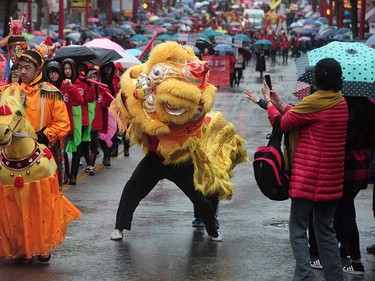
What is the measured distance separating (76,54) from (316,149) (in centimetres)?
822

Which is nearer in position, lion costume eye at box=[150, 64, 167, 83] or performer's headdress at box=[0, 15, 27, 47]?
lion costume eye at box=[150, 64, 167, 83]

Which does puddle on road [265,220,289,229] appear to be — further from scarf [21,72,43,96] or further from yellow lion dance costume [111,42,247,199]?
scarf [21,72,43,96]

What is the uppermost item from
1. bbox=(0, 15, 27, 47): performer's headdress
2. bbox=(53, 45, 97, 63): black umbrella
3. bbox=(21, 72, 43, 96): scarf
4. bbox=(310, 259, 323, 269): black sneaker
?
bbox=(21, 72, 43, 96): scarf

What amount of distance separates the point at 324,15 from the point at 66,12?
33876 mm

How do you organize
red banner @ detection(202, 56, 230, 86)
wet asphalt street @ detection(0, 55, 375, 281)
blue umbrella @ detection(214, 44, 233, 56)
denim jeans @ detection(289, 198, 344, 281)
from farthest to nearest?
blue umbrella @ detection(214, 44, 233, 56), red banner @ detection(202, 56, 230, 86), wet asphalt street @ detection(0, 55, 375, 281), denim jeans @ detection(289, 198, 344, 281)

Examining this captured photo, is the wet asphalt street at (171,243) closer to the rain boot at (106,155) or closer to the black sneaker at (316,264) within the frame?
the black sneaker at (316,264)

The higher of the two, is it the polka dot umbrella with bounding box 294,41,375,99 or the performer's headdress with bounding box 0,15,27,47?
the polka dot umbrella with bounding box 294,41,375,99

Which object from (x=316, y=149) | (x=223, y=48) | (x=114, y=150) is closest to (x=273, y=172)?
(x=316, y=149)

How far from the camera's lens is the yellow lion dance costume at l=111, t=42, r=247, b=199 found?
941 cm

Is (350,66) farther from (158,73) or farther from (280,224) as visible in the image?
(280,224)

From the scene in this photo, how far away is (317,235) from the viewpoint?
789 cm

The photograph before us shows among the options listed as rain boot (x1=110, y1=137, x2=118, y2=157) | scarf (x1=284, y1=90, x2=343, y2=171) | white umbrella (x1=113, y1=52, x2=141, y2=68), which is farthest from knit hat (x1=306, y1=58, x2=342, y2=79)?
white umbrella (x1=113, y1=52, x2=141, y2=68)

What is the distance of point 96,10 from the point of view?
7581cm

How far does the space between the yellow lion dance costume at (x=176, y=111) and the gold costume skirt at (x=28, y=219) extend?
1.35 m
